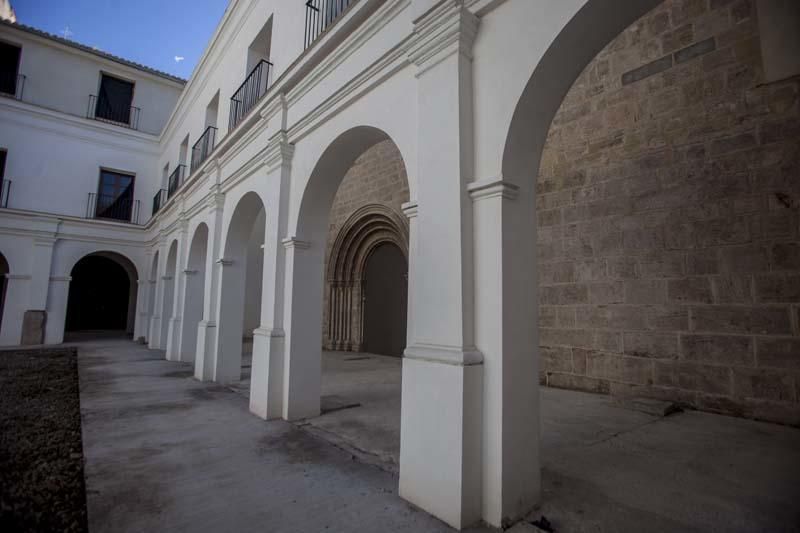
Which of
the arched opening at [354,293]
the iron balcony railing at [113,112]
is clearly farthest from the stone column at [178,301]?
the iron balcony railing at [113,112]

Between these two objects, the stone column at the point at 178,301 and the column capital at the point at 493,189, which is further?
the stone column at the point at 178,301

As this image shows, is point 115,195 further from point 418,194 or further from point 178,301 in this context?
point 418,194

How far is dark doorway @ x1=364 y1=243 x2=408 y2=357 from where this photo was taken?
983 centimetres

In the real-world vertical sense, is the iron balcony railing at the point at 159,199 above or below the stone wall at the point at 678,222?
above

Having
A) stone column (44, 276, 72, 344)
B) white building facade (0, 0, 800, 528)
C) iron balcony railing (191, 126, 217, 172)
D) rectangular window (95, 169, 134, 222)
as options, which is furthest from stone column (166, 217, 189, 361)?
rectangular window (95, 169, 134, 222)

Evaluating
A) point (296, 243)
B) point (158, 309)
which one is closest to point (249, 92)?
point (296, 243)

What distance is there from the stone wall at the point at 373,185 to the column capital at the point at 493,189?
656 centimetres

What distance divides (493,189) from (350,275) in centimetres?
875

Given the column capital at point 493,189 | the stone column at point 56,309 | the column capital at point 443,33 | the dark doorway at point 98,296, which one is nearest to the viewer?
the column capital at point 493,189

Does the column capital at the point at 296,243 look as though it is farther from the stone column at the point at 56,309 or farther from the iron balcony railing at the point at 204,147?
the stone column at the point at 56,309

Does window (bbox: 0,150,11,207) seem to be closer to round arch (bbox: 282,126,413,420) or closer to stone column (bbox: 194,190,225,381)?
stone column (bbox: 194,190,225,381)

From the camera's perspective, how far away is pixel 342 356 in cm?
963

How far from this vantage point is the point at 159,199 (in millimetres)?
13453

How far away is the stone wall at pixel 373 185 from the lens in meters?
9.43
